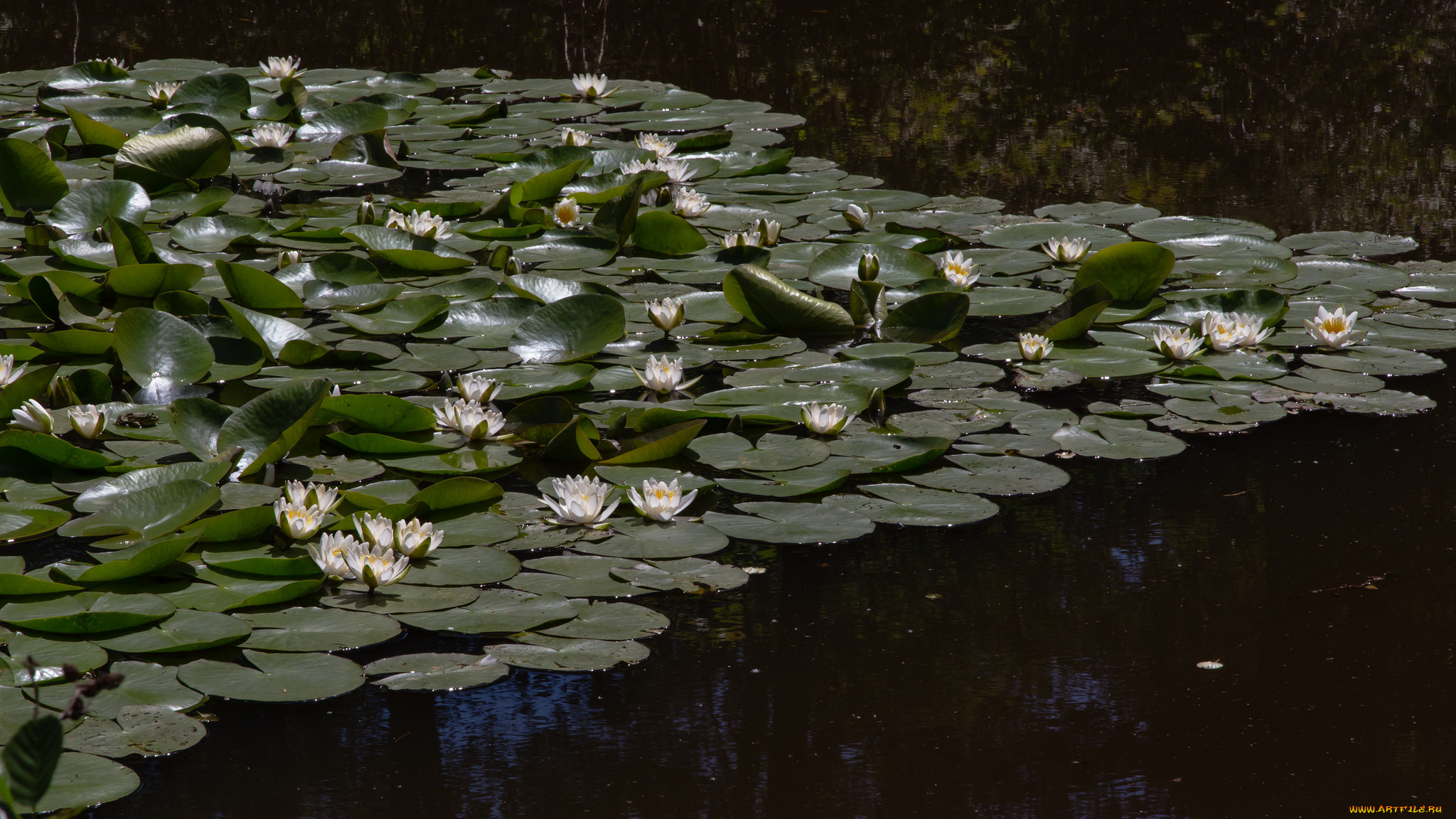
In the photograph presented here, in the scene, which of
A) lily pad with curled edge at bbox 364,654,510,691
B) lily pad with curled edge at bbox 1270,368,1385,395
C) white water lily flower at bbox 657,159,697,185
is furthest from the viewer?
white water lily flower at bbox 657,159,697,185

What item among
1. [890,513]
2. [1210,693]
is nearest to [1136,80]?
[890,513]

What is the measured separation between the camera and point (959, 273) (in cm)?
382

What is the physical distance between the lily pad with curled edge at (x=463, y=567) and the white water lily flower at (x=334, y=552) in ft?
0.34

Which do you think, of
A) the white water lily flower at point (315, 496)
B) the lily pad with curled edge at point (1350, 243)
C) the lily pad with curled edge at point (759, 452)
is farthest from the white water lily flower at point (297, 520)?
the lily pad with curled edge at point (1350, 243)

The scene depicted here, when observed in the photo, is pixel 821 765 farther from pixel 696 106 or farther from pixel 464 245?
pixel 696 106

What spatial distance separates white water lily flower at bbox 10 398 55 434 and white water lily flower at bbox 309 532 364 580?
872 mm

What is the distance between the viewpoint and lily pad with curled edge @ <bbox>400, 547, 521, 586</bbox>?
226cm

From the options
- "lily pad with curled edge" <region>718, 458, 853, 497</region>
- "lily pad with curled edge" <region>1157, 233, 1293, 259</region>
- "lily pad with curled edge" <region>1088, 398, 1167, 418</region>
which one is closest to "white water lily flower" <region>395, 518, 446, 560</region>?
"lily pad with curled edge" <region>718, 458, 853, 497</region>

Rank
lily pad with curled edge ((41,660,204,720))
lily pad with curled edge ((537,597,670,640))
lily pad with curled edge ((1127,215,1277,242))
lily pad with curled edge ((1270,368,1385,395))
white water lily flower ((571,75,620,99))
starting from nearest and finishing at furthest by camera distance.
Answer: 1. lily pad with curled edge ((41,660,204,720))
2. lily pad with curled edge ((537,597,670,640))
3. lily pad with curled edge ((1270,368,1385,395))
4. lily pad with curled edge ((1127,215,1277,242))
5. white water lily flower ((571,75,620,99))

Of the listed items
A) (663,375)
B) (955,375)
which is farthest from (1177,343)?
(663,375)

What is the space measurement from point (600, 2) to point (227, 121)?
3.38 meters

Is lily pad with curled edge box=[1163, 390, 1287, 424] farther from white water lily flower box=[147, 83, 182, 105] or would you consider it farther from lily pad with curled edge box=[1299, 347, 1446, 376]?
white water lily flower box=[147, 83, 182, 105]

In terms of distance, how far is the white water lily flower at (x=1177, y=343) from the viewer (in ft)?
10.9

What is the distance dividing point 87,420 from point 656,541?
1.28 meters
